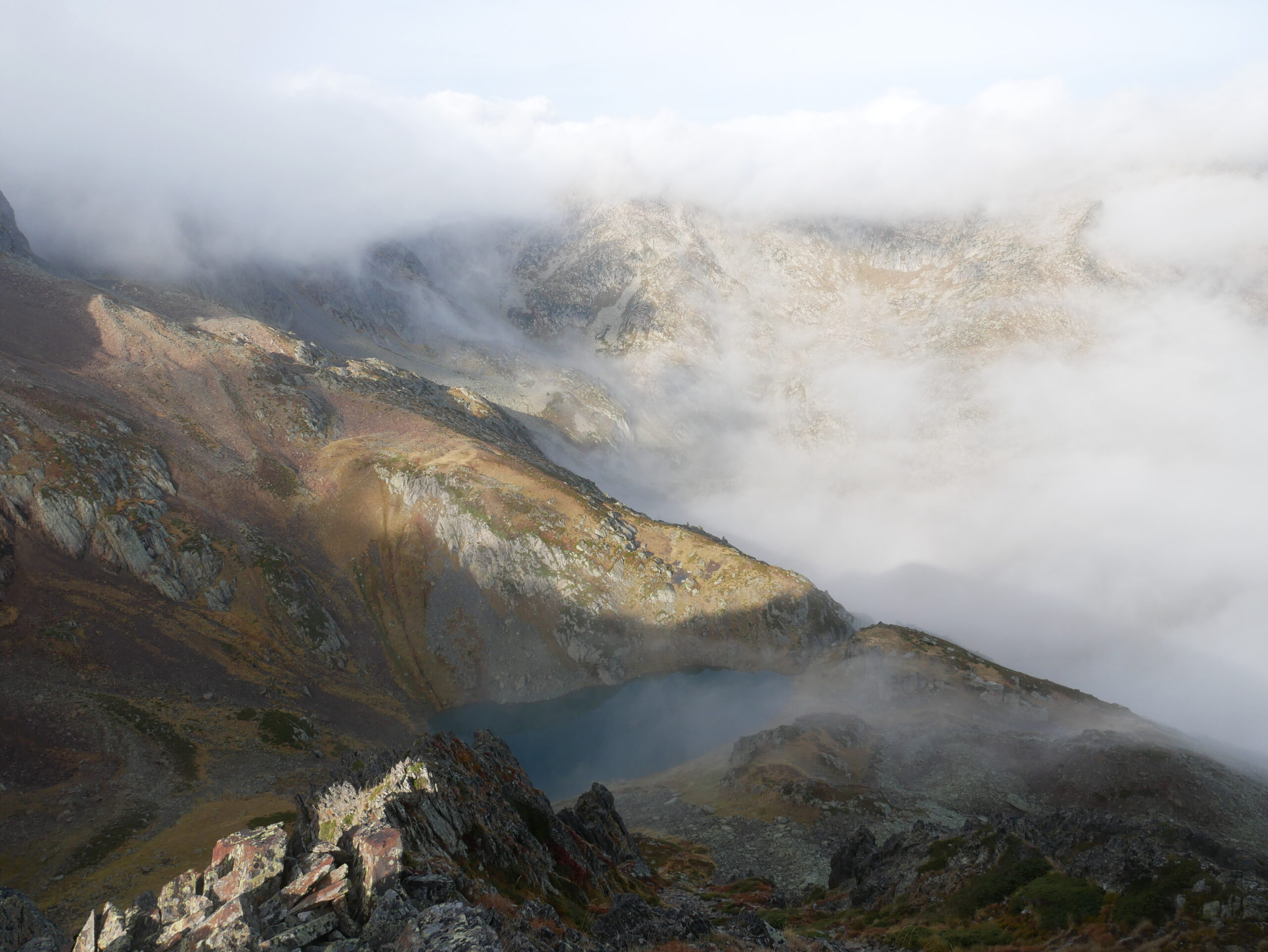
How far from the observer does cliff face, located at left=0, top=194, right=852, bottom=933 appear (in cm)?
6381

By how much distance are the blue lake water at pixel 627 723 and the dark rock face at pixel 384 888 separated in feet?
→ 182

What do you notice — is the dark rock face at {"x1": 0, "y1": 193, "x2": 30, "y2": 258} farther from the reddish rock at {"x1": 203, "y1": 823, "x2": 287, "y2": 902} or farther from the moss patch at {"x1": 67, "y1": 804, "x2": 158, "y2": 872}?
the reddish rock at {"x1": 203, "y1": 823, "x2": 287, "y2": 902}

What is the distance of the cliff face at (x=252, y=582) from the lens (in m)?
63.8

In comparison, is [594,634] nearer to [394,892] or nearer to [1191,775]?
[1191,775]

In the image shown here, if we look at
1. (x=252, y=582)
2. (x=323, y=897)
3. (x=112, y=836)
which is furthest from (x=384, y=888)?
(x=252, y=582)

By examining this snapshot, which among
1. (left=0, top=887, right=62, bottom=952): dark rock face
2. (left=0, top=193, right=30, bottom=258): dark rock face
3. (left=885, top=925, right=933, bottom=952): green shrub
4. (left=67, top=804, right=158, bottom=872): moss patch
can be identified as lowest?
(left=67, top=804, right=158, bottom=872): moss patch

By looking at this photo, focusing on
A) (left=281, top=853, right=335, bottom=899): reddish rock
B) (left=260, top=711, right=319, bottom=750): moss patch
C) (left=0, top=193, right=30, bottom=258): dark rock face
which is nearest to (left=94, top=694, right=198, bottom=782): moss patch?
(left=260, top=711, right=319, bottom=750): moss patch

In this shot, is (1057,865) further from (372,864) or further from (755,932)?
(372,864)

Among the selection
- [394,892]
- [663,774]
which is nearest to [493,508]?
[663,774]

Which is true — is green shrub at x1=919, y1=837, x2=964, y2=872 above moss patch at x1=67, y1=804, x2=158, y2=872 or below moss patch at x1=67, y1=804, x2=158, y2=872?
above

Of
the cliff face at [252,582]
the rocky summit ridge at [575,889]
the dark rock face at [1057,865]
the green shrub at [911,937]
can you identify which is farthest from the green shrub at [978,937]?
the cliff face at [252,582]

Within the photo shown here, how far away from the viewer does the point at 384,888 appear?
20828 millimetres

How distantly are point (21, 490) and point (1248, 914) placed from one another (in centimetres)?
13110

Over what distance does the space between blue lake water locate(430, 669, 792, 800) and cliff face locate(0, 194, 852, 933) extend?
133 inches
